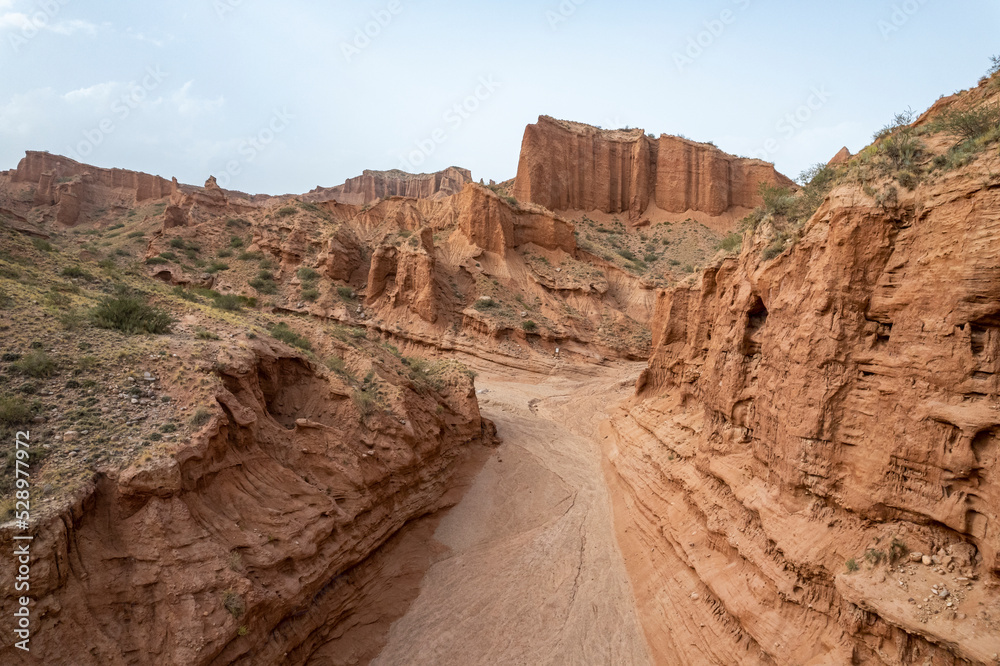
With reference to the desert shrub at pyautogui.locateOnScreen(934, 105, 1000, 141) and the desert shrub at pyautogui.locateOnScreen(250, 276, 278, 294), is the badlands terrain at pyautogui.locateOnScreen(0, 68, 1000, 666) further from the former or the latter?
the desert shrub at pyautogui.locateOnScreen(250, 276, 278, 294)

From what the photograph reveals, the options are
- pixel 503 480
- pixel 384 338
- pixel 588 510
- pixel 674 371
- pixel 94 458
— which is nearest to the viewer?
pixel 94 458

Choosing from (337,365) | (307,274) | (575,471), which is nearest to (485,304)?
(307,274)

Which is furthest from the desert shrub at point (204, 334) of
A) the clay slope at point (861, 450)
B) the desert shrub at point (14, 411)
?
the clay slope at point (861, 450)

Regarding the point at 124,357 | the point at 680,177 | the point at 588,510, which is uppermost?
the point at 680,177

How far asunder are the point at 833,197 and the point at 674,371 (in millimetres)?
8565

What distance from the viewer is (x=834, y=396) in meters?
6.55

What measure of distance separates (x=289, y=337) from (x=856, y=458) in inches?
465

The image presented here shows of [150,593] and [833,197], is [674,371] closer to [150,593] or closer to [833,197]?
[833,197]

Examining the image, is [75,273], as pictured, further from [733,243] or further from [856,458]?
[733,243]

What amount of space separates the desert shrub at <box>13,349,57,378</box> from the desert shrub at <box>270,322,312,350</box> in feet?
14.0

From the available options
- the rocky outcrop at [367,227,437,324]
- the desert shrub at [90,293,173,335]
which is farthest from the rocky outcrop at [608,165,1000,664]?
the rocky outcrop at [367,227,437,324]

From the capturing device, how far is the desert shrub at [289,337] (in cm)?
1139

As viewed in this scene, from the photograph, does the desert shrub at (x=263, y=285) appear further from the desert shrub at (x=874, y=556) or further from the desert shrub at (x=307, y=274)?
the desert shrub at (x=874, y=556)

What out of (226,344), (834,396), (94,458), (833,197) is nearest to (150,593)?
(94,458)
